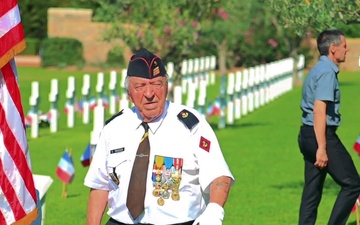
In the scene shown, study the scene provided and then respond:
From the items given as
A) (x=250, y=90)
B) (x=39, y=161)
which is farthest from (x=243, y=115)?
(x=39, y=161)

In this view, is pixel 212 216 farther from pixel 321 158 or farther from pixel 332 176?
pixel 332 176

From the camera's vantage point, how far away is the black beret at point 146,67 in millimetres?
7027

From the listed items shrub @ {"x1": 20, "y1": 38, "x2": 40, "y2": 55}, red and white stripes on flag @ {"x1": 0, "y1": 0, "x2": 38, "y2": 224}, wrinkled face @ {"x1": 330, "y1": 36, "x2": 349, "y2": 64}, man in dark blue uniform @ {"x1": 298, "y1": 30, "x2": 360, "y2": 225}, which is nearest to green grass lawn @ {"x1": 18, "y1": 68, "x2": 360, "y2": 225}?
man in dark blue uniform @ {"x1": 298, "y1": 30, "x2": 360, "y2": 225}

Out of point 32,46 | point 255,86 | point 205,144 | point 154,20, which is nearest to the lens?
point 205,144

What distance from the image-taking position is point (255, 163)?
803 inches

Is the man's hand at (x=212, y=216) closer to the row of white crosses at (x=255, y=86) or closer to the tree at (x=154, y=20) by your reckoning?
the tree at (x=154, y=20)

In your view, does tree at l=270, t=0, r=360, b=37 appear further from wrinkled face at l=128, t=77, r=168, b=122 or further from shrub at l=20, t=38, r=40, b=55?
shrub at l=20, t=38, r=40, b=55

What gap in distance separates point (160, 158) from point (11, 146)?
1.66 metres

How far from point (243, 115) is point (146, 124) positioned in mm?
24888

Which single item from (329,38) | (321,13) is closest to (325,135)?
(329,38)

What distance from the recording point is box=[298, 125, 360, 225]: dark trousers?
11250 millimetres

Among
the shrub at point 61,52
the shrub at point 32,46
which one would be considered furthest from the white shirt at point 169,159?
the shrub at point 32,46

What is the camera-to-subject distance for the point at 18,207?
332 inches

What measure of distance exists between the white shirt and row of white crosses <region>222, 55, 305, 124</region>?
71.1 feet
